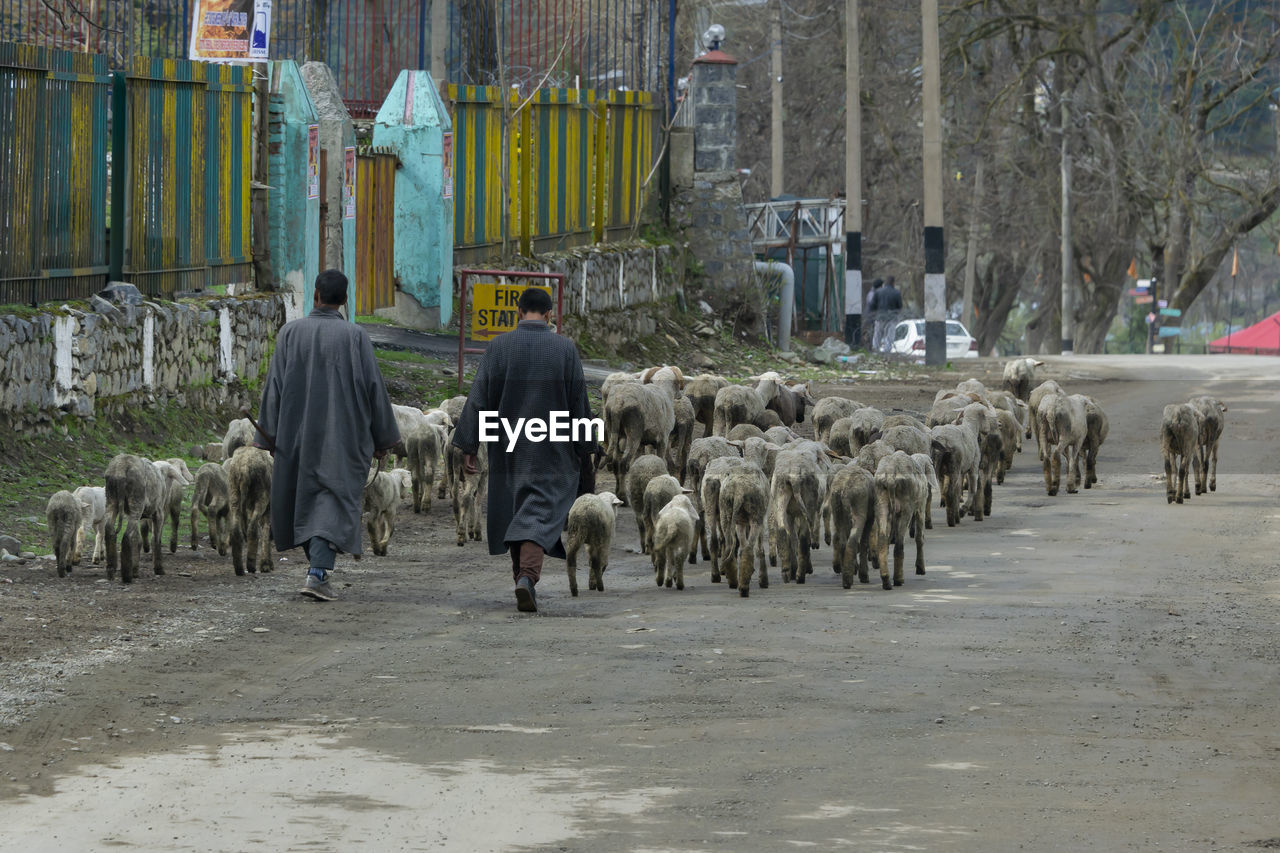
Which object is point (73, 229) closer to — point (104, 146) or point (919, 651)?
point (104, 146)

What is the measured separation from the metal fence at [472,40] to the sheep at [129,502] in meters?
17.3

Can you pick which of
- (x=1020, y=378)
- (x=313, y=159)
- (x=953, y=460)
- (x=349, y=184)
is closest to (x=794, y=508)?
(x=953, y=460)

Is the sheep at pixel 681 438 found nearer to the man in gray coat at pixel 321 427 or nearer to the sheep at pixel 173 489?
the sheep at pixel 173 489

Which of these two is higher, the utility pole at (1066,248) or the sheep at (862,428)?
the utility pole at (1066,248)

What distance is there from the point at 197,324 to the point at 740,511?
7.31 m

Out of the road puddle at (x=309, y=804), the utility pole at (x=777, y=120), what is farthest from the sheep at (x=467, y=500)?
the utility pole at (x=777, y=120)

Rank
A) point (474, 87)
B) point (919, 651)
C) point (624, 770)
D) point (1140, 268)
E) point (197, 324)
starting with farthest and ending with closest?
point (1140, 268) < point (474, 87) < point (197, 324) < point (919, 651) < point (624, 770)

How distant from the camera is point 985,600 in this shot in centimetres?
1116

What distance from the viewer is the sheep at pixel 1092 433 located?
16656 mm

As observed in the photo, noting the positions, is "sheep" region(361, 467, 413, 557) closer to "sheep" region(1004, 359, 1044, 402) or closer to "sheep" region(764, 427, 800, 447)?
"sheep" region(764, 427, 800, 447)

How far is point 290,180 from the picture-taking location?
61.9 ft

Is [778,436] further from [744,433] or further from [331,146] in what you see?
[331,146]

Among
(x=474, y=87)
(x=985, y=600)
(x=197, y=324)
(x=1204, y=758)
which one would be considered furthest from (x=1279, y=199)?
(x=1204, y=758)

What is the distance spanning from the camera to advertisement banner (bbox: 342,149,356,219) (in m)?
20.1
